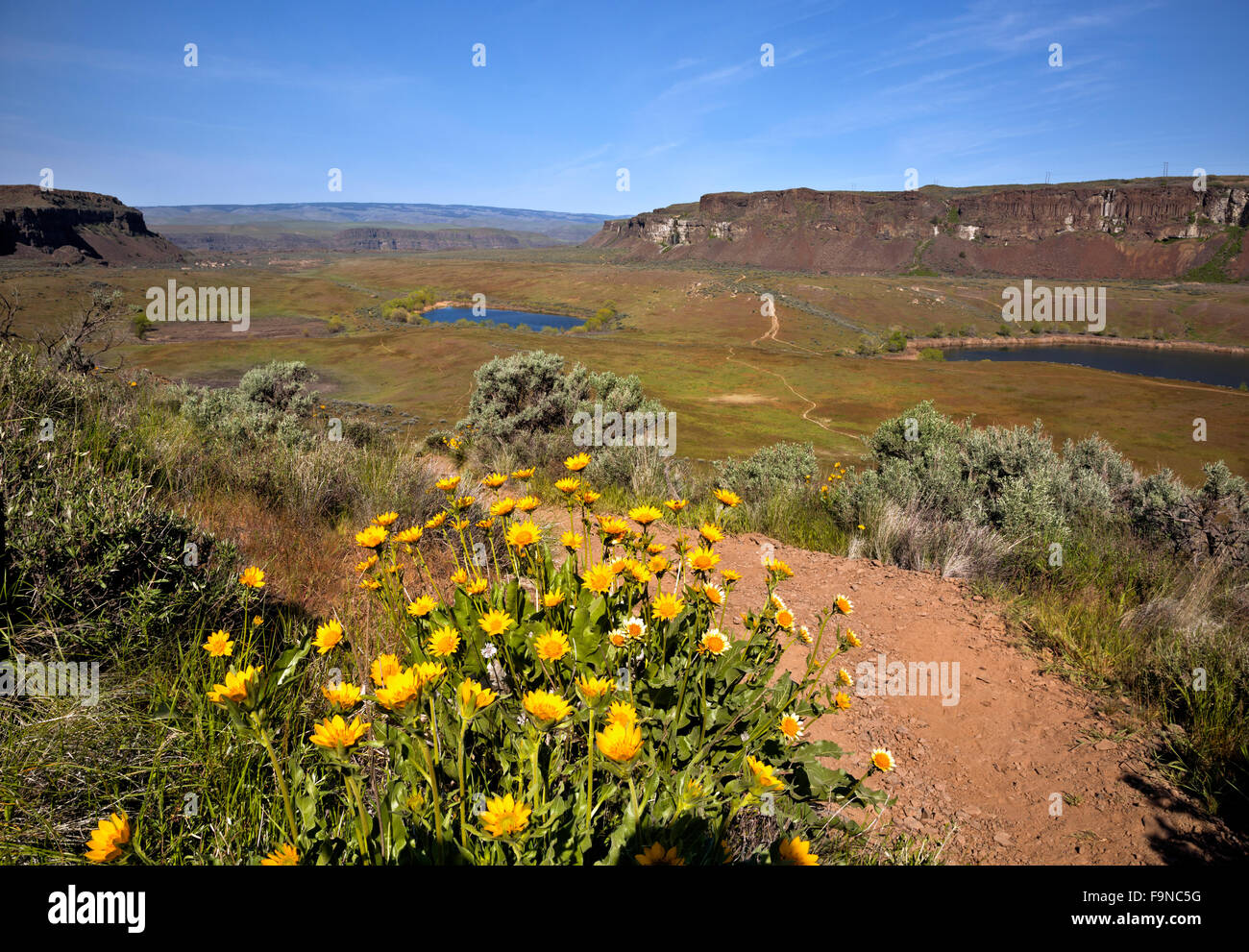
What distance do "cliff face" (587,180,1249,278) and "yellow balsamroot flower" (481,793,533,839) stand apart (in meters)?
174

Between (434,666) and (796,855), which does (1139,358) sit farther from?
(434,666)

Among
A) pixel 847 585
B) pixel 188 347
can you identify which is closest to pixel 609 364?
pixel 188 347

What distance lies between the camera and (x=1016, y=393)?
5153 centimetres

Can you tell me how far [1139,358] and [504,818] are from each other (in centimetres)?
11462

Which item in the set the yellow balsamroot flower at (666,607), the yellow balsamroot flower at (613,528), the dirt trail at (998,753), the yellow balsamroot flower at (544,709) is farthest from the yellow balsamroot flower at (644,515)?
the dirt trail at (998,753)

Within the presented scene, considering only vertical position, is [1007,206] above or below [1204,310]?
above

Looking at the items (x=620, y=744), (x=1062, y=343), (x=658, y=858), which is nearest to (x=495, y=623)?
(x=620, y=744)

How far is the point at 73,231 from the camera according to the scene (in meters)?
135

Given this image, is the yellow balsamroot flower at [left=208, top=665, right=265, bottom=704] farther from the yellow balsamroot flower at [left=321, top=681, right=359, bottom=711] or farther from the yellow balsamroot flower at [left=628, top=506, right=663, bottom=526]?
the yellow balsamroot flower at [left=628, top=506, right=663, bottom=526]

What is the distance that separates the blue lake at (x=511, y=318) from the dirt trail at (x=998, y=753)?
93027 millimetres
